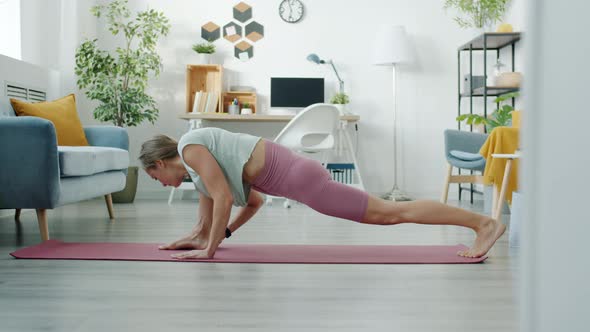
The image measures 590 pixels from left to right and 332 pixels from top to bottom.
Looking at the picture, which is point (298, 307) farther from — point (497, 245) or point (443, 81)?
point (443, 81)

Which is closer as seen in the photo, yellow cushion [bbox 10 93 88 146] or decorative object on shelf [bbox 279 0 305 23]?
yellow cushion [bbox 10 93 88 146]

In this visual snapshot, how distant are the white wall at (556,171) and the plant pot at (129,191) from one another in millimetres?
4978

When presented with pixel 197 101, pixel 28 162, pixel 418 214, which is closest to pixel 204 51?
pixel 197 101

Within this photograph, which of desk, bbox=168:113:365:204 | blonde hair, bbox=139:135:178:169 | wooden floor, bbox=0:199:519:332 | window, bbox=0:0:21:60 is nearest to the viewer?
wooden floor, bbox=0:199:519:332

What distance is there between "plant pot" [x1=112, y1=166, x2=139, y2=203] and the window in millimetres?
1340

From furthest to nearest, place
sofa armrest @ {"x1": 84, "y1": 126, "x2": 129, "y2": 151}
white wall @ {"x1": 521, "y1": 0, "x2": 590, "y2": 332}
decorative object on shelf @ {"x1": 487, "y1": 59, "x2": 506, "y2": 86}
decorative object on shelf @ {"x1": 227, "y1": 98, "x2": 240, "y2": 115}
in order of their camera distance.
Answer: decorative object on shelf @ {"x1": 227, "y1": 98, "x2": 240, "y2": 115} < decorative object on shelf @ {"x1": 487, "y1": 59, "x2": 506, "y2": 86} < sofa armrest @ {"x1": 84, "y1": 126, "x2": 129, "y2": 151} < white wall @ {"x1": 521, "y1": 0, "x2": 590, "y2": 332}

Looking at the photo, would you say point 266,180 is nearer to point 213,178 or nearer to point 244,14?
point 213,178

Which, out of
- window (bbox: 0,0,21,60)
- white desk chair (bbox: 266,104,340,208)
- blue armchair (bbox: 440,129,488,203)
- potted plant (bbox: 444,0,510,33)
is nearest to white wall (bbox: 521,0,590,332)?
blue armchair (bbox: 440,129,488,203)

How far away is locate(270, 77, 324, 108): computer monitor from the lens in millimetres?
5730

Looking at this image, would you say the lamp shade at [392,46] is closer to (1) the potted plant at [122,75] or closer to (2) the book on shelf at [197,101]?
(2) the book on shelf at [197,101]

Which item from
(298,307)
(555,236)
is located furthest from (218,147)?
(555,236)

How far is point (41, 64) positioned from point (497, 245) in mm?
3730

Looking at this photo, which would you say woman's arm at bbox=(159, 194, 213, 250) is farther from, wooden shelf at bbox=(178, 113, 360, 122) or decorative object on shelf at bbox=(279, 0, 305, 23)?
decorative object on shelf at bbox=(279, 0, 305, 23)

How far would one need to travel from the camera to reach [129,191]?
5.11 meters
